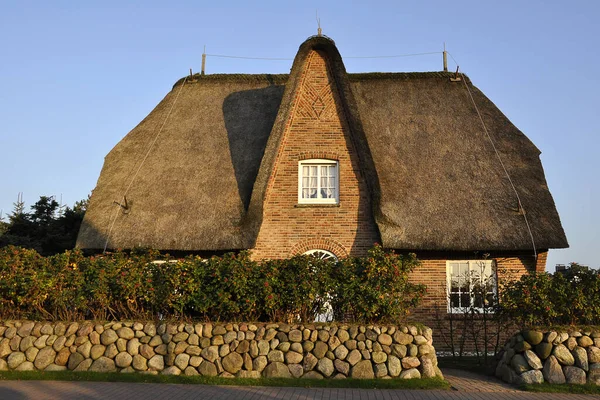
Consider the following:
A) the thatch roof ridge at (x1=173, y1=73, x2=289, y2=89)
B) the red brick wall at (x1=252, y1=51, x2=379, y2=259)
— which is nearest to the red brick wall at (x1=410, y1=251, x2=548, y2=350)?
the red brick wall at (x1=252, y1=51, x2=379, y2=259)

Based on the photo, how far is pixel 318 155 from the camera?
15906 millimetres

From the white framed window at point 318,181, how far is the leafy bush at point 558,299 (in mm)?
5870

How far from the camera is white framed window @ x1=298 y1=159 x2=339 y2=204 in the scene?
1577cm

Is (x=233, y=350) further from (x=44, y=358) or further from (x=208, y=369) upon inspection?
(x=44, y=358)

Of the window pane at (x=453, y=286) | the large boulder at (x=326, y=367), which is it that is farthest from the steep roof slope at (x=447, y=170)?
the large boulder at (x=326, y=367)

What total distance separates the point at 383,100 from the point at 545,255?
727cm

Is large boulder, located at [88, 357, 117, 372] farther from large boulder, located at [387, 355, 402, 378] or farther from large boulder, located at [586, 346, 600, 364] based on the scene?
large boulder, located at [586, 346, 600, 364]

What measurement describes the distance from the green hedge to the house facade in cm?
312

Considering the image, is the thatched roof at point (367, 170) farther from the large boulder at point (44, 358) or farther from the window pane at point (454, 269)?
the large boulder at point (44, 358)

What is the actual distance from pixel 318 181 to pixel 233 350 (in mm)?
6611

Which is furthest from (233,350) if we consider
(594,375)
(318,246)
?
(594,375)

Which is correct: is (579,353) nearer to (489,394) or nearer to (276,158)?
(489,394)

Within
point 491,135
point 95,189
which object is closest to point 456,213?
point 491,135

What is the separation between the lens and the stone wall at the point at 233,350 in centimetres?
1052
